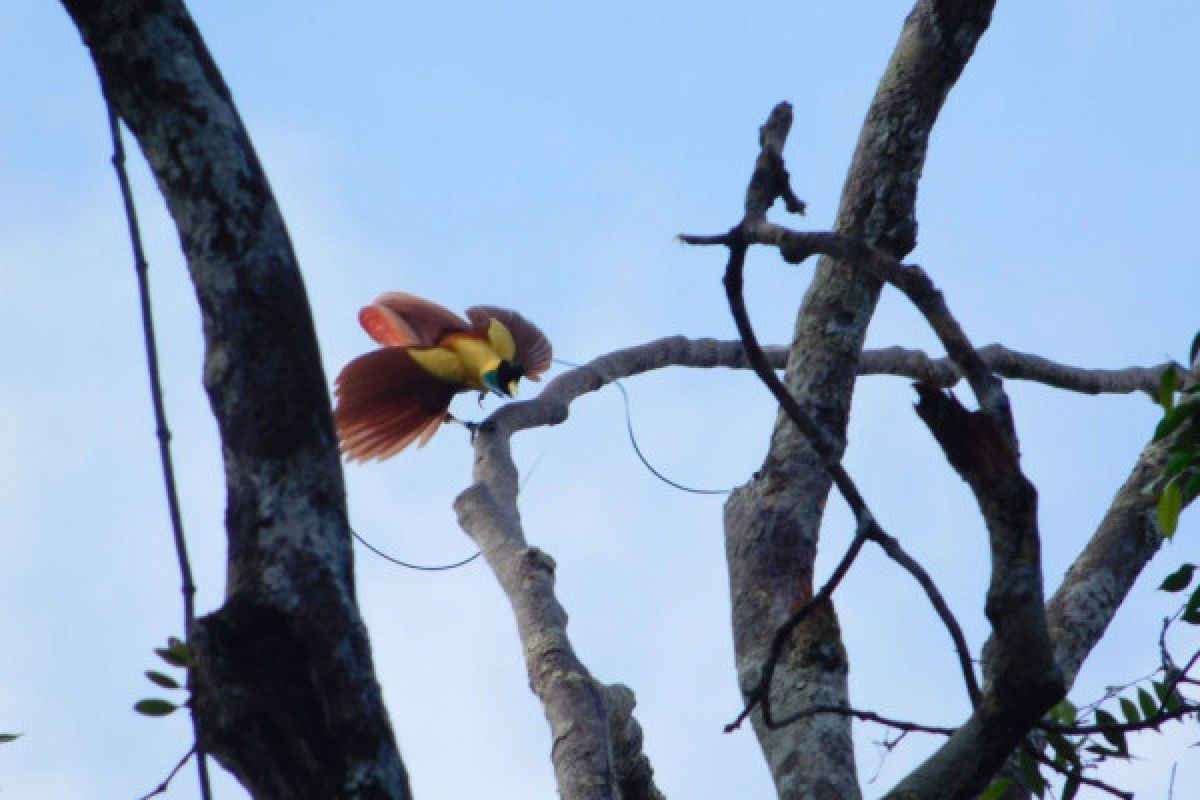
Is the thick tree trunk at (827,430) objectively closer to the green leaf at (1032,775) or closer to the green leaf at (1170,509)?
the green leaf at (1032,775)

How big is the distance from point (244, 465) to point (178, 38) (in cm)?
43

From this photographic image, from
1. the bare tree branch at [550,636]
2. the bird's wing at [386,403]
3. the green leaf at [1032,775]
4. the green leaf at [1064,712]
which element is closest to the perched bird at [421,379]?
the bird's wing at [386,403]

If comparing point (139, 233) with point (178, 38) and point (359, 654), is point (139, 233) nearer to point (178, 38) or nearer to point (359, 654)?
point (178, 38)

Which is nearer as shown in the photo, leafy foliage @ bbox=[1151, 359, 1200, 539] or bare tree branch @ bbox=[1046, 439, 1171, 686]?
leafy foliage @ bbox=[1151, 359, 1200, 539]

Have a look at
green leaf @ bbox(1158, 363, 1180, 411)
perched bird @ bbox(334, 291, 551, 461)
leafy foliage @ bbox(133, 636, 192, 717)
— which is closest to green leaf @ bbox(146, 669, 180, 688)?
leafy foliage @ bbox(133, 636, 192, 717)

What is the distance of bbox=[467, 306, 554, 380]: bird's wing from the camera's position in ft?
18.2

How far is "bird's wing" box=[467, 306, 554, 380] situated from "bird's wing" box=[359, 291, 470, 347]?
0.10m

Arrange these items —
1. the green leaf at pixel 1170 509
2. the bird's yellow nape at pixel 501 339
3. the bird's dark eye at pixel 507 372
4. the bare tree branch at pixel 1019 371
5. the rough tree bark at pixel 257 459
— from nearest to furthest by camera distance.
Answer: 1. the rough tree bark at pixel 257 459
2. the green leaf at pixel 1170 509
3. the bare tree branch at pixel 1019 371
4. the bird's dark eye at pixel 507 372
5. the bird's yellow nape at pixel 501 339

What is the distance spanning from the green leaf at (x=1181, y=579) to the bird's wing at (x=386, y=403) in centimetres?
334

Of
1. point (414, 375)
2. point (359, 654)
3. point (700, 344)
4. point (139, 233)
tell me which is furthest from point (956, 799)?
point (414, 375)

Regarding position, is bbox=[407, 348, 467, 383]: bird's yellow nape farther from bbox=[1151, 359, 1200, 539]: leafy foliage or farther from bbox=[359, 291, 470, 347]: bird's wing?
bbox=[1151, 359, 1200, 539]: leafy foliage

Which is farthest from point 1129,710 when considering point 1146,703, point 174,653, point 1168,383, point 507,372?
point 507,372

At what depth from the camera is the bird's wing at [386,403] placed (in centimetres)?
531

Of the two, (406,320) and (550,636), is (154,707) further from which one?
(406,320)
